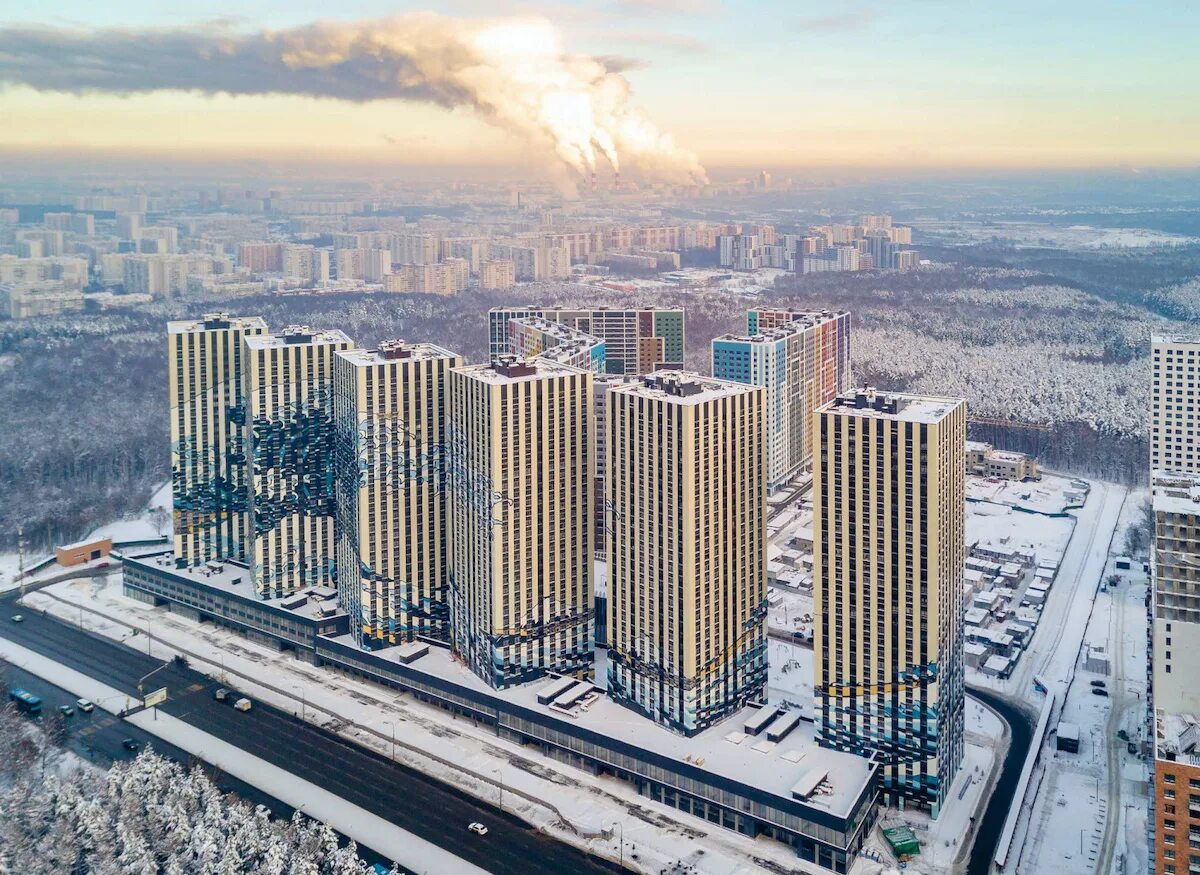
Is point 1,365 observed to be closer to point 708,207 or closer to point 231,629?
point 231,629

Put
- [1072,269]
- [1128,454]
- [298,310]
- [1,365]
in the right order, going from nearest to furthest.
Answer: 1. [1128,454]
2. [1,365]
3. [298,310]
4. [1072,269]

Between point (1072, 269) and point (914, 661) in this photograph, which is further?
point (1072, 269)

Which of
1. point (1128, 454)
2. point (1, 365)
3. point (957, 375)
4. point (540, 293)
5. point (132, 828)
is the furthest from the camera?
point (540, 293)

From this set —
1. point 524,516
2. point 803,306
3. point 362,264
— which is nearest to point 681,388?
point 524,516

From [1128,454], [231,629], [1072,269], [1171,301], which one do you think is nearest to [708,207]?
[1072,269]

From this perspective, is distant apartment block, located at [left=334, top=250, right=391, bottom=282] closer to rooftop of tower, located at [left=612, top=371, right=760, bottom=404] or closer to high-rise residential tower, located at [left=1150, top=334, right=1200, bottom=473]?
high-rise residential tower, located at [left=1150, top=334, right=1200, bottom=473]

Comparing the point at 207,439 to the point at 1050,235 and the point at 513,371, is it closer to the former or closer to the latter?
the point at 513,371

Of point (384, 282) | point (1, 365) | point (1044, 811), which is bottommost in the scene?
point (1044, 811)

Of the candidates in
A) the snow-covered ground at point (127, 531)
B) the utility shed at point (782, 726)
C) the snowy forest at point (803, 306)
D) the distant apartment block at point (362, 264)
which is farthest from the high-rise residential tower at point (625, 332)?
the distant apartment block at point (362, 264)
